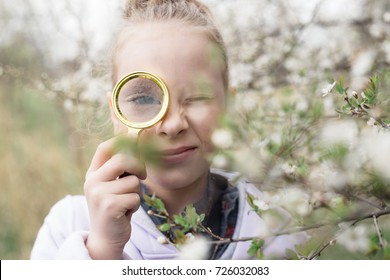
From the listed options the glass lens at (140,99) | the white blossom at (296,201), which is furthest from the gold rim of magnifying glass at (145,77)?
the white blossom at (296,201)

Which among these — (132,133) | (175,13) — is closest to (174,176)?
(132,133)

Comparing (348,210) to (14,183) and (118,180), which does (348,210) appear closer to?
(118,180)

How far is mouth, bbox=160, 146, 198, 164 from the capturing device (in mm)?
920

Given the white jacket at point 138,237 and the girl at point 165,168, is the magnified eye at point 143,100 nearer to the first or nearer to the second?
the girl at point 165,168

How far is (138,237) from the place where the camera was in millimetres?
967

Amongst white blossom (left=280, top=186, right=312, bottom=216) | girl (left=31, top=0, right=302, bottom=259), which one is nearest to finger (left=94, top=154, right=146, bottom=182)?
girl (left=31, top=0, right=302, bottom=259)

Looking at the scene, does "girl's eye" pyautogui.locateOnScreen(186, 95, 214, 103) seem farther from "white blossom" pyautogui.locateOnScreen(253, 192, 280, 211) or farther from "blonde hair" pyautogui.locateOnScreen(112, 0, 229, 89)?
"white blossom" pyautogui.locateOnScreen(253, 192, 280, 211)

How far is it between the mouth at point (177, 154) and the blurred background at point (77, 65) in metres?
0.19

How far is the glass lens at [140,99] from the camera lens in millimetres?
891

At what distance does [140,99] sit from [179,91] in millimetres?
63

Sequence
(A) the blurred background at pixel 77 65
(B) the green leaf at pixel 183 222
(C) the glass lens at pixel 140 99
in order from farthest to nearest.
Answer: (A) the blurred background at pixel 77 65, (C) the glass lens at pixel 140 99, (B) the green leaf at pixel 183 222

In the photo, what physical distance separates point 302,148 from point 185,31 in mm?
273

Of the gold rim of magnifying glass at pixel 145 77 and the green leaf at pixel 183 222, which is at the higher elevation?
the gold rim of magnifying glass at pixel 145 77
